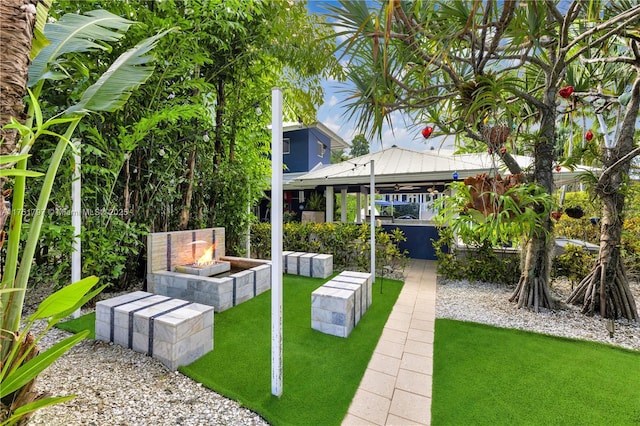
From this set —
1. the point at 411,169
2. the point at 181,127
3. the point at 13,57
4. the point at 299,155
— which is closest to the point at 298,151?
the point at 299,155

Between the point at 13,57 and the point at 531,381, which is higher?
the point at 13,57

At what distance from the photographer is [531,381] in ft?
9.22

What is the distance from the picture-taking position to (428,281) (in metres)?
6.75

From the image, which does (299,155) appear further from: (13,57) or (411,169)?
(13,57)

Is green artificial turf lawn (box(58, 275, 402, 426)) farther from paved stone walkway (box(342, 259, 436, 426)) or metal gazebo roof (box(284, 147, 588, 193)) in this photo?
metal gazebo roof (box(284, 147, 588, 193))

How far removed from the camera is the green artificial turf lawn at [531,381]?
2338 millimetres

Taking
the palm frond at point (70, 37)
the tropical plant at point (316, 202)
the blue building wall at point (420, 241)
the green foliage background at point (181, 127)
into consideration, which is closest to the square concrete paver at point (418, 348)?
the green foliage background at point (181, 127)

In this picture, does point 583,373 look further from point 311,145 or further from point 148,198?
point 311,145

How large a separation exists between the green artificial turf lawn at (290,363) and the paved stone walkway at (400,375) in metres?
0.11

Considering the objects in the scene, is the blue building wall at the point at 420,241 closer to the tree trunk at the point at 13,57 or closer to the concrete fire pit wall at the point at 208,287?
the concrete fire pit wall at the point at 208,287

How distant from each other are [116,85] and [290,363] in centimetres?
328

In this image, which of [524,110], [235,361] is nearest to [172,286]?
[235,361]

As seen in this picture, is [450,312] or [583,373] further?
[450,312]

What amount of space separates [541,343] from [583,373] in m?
0.69
